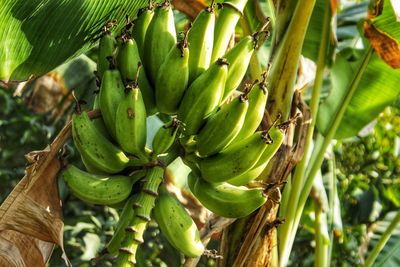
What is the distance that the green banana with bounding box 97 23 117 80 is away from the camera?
1075 millimetres

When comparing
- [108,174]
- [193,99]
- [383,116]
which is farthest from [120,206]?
[383,116]

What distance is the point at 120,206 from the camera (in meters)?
1.07

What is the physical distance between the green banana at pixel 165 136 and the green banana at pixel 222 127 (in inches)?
1.9

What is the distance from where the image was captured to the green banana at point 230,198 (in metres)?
1.01

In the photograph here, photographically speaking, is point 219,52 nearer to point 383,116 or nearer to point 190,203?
point 190,203

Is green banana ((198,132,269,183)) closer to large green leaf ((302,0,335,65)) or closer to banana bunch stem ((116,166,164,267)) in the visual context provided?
banana bunch stem ((116,166,164,267))

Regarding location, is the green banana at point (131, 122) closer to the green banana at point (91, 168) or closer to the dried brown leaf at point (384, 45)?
the green banana at point (91, 168)

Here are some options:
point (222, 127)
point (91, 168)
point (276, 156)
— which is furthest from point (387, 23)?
point (91, 168)

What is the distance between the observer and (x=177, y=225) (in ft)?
3.28

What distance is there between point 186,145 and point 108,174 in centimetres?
13

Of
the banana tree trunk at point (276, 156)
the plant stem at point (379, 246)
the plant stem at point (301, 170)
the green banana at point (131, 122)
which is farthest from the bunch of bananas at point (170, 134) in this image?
the plant stem at point (379, 246)

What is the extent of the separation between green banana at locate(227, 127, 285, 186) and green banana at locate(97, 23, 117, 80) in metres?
0.27

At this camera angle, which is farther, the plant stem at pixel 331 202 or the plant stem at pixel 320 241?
the plant stem at pixel 331 202

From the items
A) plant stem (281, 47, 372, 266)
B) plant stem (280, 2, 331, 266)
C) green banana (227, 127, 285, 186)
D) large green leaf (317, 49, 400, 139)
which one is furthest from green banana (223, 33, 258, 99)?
large green leaf (317, 49, 400, 139)
